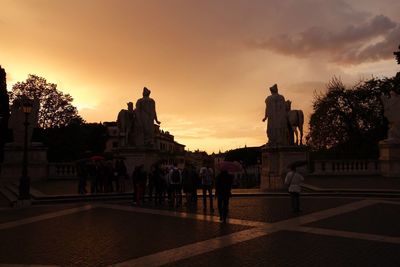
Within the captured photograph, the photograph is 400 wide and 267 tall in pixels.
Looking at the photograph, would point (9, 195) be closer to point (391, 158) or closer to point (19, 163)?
point (19, 163)

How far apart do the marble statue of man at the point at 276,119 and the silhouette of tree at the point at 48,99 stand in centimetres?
3582

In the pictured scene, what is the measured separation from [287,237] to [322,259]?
87.5 inches

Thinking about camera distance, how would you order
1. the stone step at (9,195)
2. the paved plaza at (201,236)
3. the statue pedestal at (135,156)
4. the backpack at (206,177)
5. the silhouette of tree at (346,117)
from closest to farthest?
1. the paved plaza at (201,236)
2. the backpack at (206,177)
3. the stone step at (9,195)
4. the statue pedestal at (135,156)
5. the silhouette of tree at (346,117)

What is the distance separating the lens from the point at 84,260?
340 inches

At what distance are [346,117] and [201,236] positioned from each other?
43590 millimetres

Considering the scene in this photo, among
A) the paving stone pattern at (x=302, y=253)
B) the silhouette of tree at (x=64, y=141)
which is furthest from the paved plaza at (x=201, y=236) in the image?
the silhouette of tree at (x=64, y=141)

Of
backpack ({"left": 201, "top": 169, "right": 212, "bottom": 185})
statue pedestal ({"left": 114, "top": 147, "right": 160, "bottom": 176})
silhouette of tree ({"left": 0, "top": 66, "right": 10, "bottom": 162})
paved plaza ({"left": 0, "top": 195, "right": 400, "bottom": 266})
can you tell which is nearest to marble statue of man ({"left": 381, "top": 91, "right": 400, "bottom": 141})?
paved plaza ({"left": 0, "top": 195, "right": 400, "bottom": 266})

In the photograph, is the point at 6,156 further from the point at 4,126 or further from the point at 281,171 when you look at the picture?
the point at 4,126

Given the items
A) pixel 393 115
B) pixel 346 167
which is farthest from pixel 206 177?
pixel 393 115

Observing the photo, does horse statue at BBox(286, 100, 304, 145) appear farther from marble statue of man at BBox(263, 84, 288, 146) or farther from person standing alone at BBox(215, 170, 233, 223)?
person standing alone at BBox(215, 170, 233, 223)

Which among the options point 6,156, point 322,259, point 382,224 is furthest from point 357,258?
point 6,156

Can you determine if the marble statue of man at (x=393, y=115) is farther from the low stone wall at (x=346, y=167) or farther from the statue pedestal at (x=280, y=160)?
the statue pedestal at (x=280, y=160)

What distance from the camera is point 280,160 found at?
92.6ft

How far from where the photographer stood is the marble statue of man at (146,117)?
28.5 m
